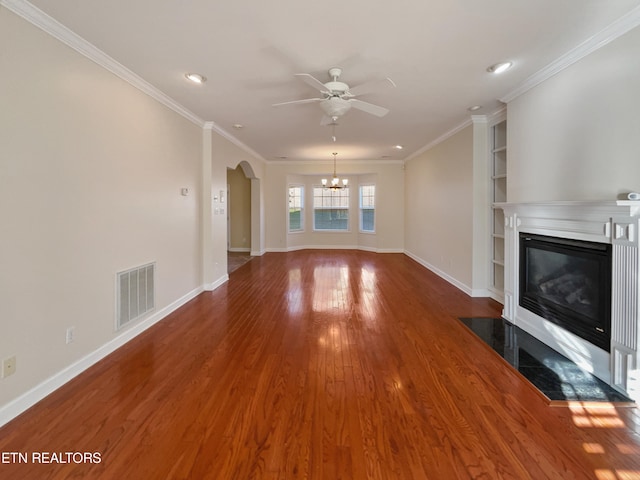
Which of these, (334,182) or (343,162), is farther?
(343,162)

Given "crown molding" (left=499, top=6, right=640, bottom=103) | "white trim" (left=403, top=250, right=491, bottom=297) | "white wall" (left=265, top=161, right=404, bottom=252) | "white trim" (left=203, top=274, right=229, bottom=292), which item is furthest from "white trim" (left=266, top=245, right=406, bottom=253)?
"crown molding" (left=499, top=6, right=640, bottom=103)

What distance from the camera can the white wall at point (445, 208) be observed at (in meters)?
4.90

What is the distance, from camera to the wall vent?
3027 millimetres

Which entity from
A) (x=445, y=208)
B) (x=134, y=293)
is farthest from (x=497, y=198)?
(x=134, y=293)

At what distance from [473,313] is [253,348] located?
2.75 m

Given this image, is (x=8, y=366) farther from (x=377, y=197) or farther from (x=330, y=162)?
(x=377, y=197)

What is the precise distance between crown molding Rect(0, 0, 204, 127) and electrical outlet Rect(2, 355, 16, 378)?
2211 millimetres

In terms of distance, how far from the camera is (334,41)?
2553mm

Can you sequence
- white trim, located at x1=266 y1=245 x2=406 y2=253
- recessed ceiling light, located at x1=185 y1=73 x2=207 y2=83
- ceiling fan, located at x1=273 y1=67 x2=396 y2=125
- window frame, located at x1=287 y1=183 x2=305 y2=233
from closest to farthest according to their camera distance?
ceiling fan, located at x1=273 y1=67 x2=396 y2=125 → recessed ceiling light, located at x1=185 y1=73 x2=207 y2=83 → white trim, located at x1=266 y1=245 x2=406 y2=253 → window frame, located at x1=287 y1=183 x2=305 y2=233

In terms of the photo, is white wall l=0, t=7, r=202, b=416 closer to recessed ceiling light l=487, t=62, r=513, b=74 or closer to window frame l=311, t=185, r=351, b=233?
recessed ceiling light l=487, t=62, r=513, b=74

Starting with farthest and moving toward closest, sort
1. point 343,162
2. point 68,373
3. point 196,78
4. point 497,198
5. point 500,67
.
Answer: point 343,162, point 497,198, point 196,78, point 500,67, point 68,373

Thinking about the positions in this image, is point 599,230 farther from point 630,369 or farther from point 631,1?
point 631,1

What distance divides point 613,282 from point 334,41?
111 inches

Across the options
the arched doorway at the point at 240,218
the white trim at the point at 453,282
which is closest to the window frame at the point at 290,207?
the arched doorway at the point at 240,218
